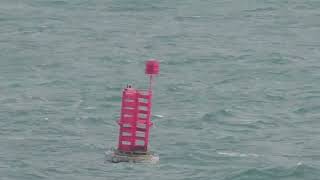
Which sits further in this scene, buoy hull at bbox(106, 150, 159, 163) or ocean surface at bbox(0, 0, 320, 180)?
ocean surface at bbox(0, 0, 320, 180)

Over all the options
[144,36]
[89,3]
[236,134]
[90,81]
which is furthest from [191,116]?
[89,3]

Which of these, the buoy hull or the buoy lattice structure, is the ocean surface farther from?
the buoy lattice structure

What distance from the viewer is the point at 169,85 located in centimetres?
8281

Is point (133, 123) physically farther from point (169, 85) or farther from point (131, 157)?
point (169, 85)

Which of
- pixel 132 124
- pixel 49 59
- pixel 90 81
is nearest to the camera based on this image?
pixel 132 124

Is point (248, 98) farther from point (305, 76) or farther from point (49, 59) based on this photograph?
point (49, 59)

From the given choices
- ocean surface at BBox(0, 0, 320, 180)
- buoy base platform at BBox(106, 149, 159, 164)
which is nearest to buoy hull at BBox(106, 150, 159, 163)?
buoy base platform at BBox(106, 149, 159, 164)

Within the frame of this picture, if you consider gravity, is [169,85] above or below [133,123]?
above

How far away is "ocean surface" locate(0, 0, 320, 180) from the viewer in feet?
208

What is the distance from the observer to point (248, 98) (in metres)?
78.8

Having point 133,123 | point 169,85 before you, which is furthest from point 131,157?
point 169,85

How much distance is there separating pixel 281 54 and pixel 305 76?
7682 mm

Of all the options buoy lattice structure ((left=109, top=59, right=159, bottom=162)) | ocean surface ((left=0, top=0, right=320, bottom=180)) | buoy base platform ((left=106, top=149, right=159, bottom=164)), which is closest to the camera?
buoy lattice structure ((left=109, top=59, right=159, bottom=162))

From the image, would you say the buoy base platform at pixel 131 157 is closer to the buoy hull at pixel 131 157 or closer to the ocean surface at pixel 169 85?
the buoy hull at pixel 131 157
